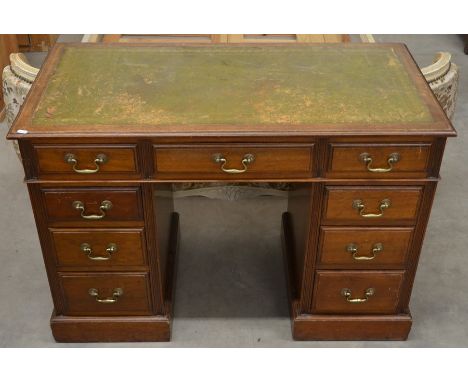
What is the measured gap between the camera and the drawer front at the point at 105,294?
221cm

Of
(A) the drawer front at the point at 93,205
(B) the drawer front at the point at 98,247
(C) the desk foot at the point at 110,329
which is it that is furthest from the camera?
(C) the desk foot at the point at 110,329

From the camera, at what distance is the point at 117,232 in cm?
210

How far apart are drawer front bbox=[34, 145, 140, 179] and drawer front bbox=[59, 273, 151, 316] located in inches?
17.4

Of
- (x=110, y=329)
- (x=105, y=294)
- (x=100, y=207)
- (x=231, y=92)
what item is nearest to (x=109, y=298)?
(x=105, y=294)

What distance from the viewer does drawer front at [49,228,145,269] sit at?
2094mm

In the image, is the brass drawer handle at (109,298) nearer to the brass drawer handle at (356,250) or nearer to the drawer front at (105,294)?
the drawer front at (105,294)

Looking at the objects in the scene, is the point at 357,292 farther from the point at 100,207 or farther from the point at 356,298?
the point at 100,207

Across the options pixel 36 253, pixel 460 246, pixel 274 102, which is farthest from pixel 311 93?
pixel 36 253

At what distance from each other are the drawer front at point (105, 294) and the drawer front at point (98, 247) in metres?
0.06

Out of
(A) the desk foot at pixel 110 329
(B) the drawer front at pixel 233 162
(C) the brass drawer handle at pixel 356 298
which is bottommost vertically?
(A) the desk foot at pixel 110 329

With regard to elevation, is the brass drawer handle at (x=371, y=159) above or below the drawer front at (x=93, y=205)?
above

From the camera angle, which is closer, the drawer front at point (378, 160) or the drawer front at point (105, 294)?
the drawer front at point (378, 160)

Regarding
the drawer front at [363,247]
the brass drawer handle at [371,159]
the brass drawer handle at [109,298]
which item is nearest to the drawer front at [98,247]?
the brass drawer handle at [109,298]

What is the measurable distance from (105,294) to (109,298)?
2 centimetres
